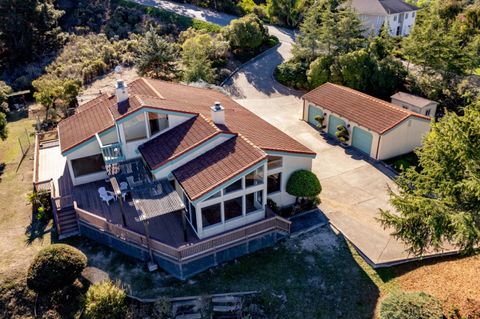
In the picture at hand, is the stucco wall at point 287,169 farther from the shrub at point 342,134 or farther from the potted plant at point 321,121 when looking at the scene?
the potted plant at point 321,121

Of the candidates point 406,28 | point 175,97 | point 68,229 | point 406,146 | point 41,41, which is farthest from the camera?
point 406,28

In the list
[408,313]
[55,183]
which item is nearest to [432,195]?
[408,313]

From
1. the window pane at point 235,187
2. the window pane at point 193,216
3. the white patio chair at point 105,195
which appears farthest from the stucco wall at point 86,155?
the window pane at point 235,187

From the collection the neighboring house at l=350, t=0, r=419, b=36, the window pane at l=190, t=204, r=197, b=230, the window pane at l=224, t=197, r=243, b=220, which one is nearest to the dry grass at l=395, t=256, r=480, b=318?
the window pane at l=224, t=197, r=243, b=220

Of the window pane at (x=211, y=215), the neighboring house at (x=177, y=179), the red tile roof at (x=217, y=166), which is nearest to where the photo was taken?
the red tile roof at (x=217, y=166)

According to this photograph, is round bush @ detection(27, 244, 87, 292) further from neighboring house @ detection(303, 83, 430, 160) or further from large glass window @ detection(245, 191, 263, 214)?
neighboring house @ detection(303, 83, 430, 160)

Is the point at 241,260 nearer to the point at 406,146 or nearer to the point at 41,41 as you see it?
the point at 406,146
